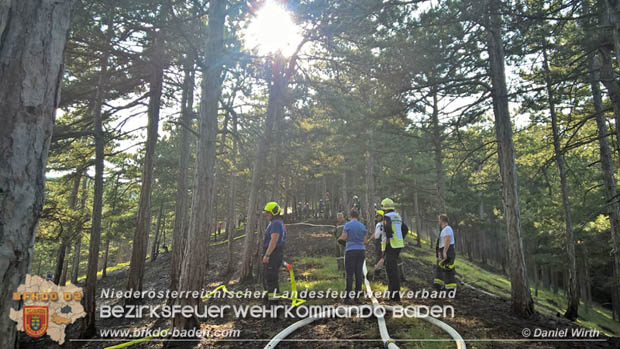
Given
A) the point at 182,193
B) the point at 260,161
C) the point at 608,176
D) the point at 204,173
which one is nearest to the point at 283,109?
the point at 260,161

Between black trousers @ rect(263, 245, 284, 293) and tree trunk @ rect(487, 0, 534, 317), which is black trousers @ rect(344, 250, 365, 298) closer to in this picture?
black trousers @ rect(263, 245, 284, 293)

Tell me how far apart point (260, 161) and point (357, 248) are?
6.21 meters

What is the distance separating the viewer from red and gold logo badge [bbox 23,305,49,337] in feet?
6.53

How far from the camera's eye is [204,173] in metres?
6.32

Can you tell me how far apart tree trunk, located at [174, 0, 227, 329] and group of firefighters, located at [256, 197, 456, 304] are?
135 cm

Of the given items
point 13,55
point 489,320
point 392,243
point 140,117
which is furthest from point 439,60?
point 140,117

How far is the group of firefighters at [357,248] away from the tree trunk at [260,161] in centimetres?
399

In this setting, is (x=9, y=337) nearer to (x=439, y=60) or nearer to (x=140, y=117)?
(x=439, y=60)

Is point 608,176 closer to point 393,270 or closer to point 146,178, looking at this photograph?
point 393,270

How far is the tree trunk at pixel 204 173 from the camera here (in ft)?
19.5

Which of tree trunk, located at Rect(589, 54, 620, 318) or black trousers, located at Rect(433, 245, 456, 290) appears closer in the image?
black trousers, located at Rect(433, 245, 456, 290)

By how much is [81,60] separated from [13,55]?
11024 mm

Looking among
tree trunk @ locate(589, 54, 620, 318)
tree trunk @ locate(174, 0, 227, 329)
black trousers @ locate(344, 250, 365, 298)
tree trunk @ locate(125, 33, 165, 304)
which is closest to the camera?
tree trunk @ locate(174, 0, 227, 329)

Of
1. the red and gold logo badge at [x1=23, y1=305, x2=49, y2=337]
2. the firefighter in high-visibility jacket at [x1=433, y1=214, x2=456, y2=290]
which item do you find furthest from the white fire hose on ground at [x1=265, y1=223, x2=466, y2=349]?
the red and gold logo badge at [x1=23, y1=305, x2=49, y2=337]
